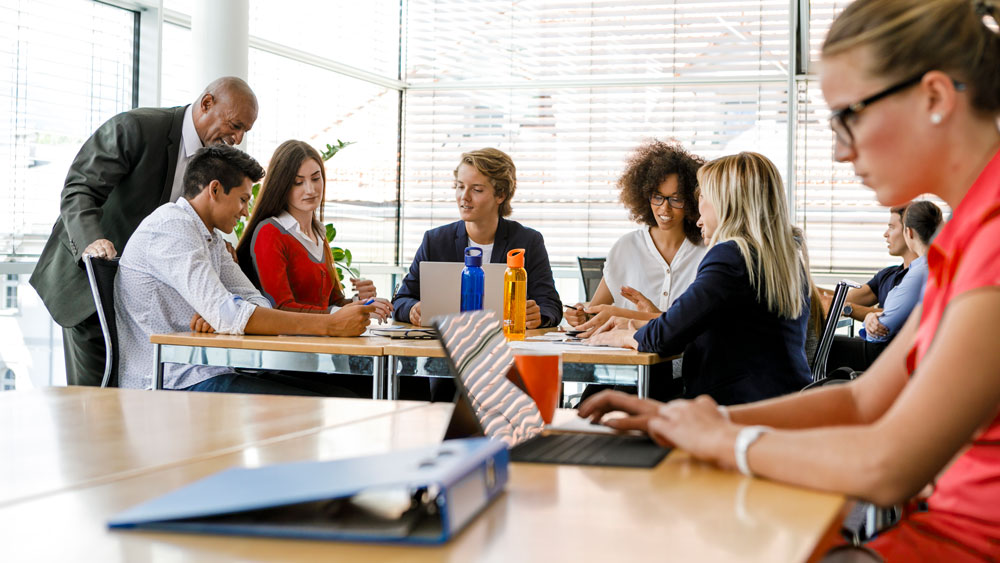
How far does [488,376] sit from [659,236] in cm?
280

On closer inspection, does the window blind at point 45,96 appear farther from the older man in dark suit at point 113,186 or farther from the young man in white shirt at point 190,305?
the young man in white shirt at point 190,305

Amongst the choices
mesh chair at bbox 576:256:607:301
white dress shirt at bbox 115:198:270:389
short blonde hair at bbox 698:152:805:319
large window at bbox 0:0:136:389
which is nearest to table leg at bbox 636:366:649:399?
short blonde hair at bbox 698:152:805:319

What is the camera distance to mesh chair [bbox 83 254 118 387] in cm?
282

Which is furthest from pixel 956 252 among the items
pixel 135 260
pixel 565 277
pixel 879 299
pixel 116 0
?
pixel 565 277

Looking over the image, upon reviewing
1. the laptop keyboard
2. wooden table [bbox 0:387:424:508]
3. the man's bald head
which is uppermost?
the man's bald head

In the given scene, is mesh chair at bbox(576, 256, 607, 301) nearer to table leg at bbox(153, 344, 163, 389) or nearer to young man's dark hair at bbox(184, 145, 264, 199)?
young man's dark hair at bbox(184, 145, 264, 199)

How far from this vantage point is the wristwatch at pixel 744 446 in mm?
991

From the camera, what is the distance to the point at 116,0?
5.04 meters

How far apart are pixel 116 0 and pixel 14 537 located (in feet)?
16.1

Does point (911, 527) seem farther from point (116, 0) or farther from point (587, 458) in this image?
point (116, 0)

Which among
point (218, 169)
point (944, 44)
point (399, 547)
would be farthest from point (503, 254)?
point (399, 547)

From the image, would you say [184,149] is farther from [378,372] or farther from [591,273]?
[591,273]

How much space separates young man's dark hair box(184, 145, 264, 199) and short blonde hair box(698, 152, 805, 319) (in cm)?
151

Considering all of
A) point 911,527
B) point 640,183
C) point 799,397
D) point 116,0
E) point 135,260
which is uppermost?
point 116,0
